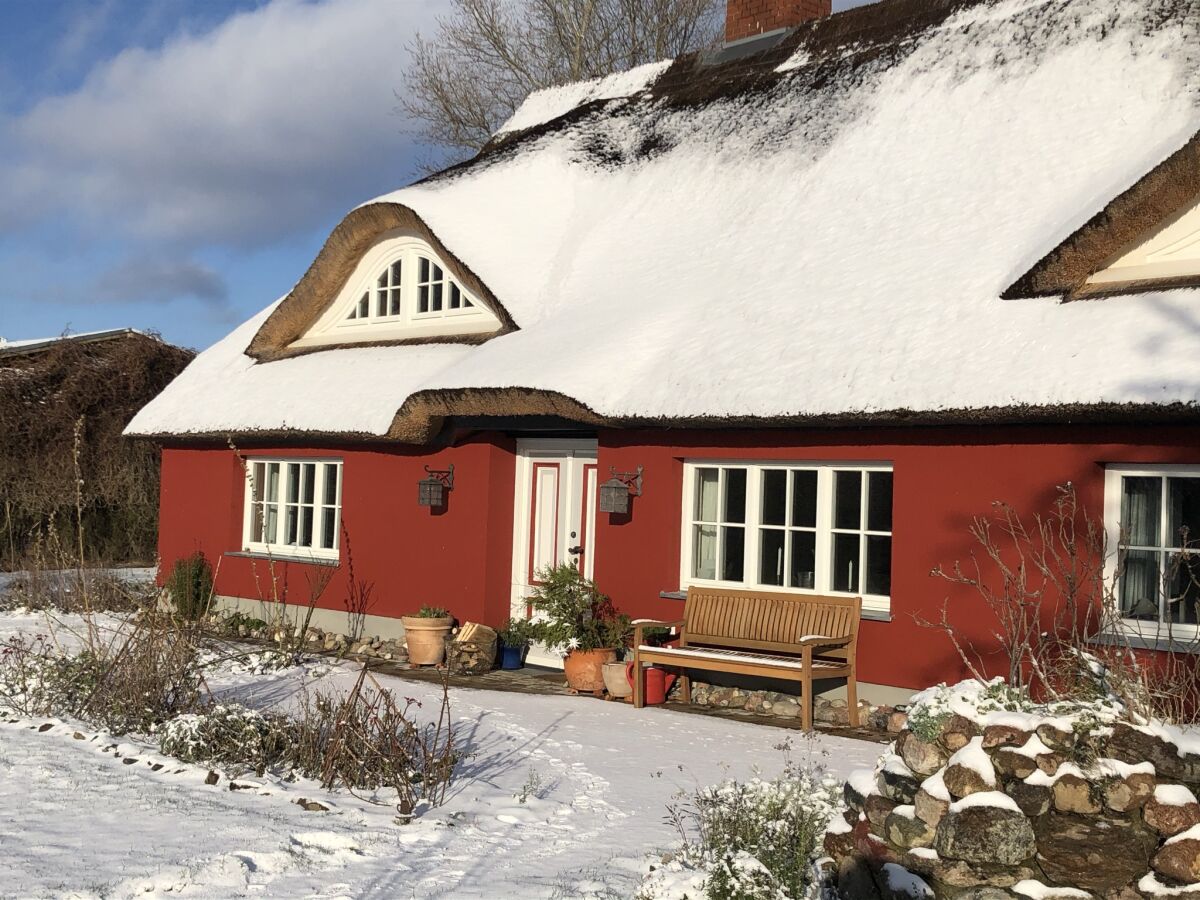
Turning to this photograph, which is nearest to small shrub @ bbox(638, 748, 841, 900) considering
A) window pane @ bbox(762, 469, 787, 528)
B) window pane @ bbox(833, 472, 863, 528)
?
window pane @ bbox(833, 472, 863, 528)

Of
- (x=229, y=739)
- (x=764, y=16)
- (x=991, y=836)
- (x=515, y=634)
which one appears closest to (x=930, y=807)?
(x=991, y=836)

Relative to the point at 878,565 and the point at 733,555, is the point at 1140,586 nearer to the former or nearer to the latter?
the point at 878,565

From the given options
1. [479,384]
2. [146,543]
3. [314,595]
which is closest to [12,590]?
[314,595]

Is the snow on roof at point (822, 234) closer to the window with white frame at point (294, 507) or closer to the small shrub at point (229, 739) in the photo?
the window with white frame at point (294, 507)

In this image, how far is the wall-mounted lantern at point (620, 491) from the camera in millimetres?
9789

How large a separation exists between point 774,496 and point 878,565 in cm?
95

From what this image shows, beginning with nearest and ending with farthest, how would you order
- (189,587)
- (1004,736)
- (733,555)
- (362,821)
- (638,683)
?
(1004,736), (362,821), (638,683), (733,555), (189,587)

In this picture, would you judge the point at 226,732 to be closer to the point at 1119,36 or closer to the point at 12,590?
the point at 1119,36

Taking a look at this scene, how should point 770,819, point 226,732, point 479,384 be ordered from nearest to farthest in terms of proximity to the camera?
point 770,819 → point 226,732 → point 479,384

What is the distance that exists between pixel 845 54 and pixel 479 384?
17.1ft

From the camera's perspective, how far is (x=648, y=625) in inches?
367

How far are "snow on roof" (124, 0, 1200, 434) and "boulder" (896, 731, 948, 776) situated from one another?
3.35 metres

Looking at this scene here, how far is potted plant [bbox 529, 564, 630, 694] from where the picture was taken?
32.0 feet

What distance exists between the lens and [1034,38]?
10.7 metres
